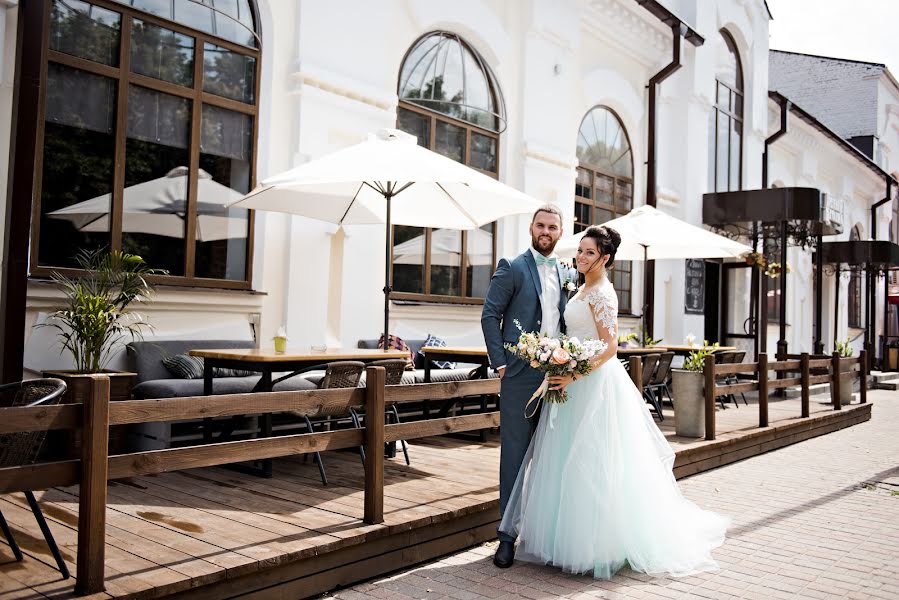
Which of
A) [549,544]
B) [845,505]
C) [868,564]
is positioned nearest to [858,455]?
[845,505]

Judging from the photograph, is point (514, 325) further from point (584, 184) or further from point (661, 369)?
point (584, 184)

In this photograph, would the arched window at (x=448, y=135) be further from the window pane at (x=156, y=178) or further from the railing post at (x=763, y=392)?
the railing post at (x=763, y=392)

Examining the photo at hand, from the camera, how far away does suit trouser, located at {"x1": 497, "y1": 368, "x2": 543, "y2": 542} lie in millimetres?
4559

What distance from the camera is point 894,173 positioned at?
29344mm

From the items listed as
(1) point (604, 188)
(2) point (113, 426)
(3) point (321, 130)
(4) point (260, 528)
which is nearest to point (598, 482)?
(4) point (260, 528)

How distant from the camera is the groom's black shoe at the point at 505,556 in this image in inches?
180

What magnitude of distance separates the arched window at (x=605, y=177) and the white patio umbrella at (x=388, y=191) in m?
5.36

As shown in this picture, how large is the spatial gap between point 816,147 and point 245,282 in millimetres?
18342

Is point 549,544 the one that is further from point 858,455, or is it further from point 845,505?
point 858,455

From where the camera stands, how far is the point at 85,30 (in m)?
6.46

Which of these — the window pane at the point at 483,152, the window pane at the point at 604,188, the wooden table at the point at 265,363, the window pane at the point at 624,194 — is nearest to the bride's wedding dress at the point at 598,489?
the wooden table at the point at 265,363

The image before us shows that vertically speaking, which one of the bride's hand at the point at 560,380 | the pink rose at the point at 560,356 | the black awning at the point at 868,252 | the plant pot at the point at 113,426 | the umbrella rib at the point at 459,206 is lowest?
the plant pot at the point at 113,426

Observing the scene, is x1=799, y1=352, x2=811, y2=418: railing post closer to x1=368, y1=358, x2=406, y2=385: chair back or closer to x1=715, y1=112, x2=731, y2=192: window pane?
x1=368, y1=358, x2=406, y2=385: chair back

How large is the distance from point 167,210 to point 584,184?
24.1ft
